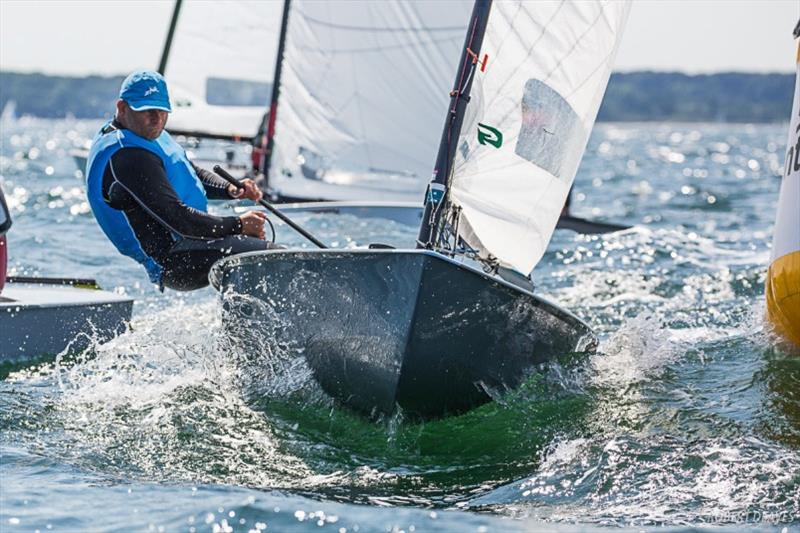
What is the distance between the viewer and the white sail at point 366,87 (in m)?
9.18

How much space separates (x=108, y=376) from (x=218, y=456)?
1.14 m

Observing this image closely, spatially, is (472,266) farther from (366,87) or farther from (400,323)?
(366,87)

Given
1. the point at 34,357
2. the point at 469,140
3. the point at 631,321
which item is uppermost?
the point at 469,140

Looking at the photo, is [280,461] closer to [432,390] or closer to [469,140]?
[432,390]

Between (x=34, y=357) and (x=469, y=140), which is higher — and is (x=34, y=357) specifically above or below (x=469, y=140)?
below

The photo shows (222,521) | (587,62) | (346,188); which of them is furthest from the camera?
(346,188)

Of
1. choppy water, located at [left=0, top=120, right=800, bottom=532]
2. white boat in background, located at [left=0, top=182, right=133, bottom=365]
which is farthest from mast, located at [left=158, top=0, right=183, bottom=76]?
white boat in background, located at [left=0, top=182, right=133, bottom=365]

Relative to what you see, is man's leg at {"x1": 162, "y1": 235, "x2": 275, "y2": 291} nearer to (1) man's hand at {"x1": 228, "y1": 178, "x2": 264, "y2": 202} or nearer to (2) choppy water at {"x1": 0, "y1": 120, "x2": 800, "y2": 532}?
(1) man's hand at {"x1": 228, "y1": 178, "x2": 264, "y2": 202}

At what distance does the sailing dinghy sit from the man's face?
0.61 m

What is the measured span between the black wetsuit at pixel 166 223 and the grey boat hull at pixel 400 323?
0.86 ft

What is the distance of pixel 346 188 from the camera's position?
394 inches

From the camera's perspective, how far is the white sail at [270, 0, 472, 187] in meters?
9.18

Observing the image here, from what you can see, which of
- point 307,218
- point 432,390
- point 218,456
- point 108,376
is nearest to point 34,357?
point 108,376

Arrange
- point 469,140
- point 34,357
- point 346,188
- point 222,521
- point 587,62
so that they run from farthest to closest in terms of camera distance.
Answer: point 346,188, point 34,357, point 587,62, point 469,140, point 222,521
